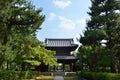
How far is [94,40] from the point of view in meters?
29.0

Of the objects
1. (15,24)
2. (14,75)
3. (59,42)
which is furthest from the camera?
(59,42)

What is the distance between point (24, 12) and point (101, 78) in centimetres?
879

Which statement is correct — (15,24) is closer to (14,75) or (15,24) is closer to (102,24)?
(14,75)

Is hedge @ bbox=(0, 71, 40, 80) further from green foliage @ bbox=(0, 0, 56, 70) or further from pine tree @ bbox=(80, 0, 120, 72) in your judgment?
pine tree @ bbox=(80, 0, 120, 72)

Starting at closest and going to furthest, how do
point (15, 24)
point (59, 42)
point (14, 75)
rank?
point (15, 24) < point (14, 75) < point (59, 42)

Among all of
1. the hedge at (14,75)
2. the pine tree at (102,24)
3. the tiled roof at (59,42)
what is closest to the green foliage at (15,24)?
the hedge at (14,75)

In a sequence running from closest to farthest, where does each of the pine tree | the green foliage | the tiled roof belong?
the green foliage < the pine tree < the tiled roof

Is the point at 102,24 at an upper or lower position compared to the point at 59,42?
lower

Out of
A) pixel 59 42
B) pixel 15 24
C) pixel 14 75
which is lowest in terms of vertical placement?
pixel 14 75

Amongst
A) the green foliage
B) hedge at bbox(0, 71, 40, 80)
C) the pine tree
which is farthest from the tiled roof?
the green foliage

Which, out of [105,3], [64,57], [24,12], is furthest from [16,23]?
[64,57]

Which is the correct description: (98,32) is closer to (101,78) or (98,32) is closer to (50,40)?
(101,78)

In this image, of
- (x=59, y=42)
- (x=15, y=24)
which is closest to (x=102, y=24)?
(x=15, y=24)

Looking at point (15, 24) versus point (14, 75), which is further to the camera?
point (14, 75)
